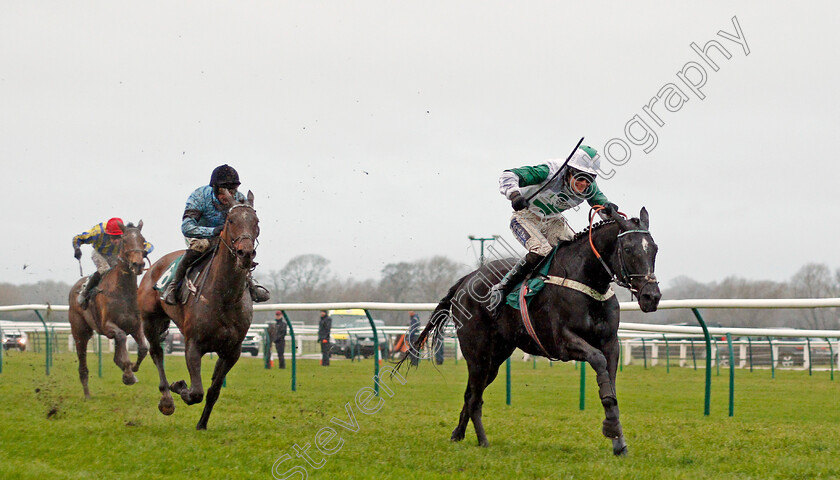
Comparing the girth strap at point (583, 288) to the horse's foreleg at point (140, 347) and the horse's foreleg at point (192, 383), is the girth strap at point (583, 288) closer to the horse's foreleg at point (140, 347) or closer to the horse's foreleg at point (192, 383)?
the horse's foreleg at point (192, 383)

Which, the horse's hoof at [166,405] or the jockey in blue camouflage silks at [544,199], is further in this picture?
Result: the horse's hoof at [166,405]

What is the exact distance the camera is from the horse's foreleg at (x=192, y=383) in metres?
7.13

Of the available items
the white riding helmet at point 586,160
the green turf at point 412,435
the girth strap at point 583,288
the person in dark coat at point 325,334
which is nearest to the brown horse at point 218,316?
the green turf at point 412,435

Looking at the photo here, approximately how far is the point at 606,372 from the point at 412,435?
2.23 m

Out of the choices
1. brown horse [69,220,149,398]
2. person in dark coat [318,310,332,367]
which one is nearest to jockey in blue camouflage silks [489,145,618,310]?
brown horse [69,220,149,398]

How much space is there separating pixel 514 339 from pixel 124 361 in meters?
5.63

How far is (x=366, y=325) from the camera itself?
77.7 ft

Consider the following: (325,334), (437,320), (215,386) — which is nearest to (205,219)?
(215,386)

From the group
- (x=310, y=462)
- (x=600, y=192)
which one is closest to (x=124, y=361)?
(x=310, y=462)

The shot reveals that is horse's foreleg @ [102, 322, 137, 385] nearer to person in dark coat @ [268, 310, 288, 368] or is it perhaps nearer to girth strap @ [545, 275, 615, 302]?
girth strap @ [545, 275, 615, 302]

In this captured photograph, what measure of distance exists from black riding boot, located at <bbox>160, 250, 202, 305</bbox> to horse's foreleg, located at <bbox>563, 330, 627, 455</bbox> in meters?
3.71

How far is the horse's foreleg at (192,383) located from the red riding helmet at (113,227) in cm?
515

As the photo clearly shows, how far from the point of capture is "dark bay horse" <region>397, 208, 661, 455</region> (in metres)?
5.69

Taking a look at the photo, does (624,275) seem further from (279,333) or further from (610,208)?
(279,333)
